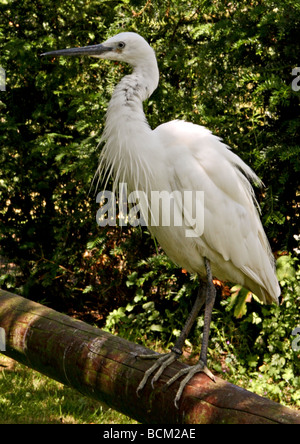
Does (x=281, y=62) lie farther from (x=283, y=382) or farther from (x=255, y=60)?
(x=283, y=382)

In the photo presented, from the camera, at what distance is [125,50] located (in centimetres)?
295

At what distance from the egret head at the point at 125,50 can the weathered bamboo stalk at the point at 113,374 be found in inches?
51.2

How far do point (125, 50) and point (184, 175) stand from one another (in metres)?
0.74

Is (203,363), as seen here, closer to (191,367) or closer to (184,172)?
(191,367)

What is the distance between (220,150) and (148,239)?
6.77 ft

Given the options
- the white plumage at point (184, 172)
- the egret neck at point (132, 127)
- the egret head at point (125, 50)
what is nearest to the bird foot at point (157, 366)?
the white plumage at point (184, 172)

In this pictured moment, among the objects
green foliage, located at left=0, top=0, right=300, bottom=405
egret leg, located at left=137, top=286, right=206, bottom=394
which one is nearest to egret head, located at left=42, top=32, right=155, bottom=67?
green foliage, located at left=0, top=0, right=300, bottom=405

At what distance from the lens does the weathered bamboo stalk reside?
6.42ft

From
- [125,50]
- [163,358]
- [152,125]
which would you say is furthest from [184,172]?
[152,125]

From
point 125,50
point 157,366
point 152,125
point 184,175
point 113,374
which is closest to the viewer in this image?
point 113,374

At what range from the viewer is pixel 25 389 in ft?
13.4

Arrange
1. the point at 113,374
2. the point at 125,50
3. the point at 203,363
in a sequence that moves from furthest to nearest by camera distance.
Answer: the point at 125,50 < the point at 203,363 < the point at 113,374

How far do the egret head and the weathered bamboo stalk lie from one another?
130 cm

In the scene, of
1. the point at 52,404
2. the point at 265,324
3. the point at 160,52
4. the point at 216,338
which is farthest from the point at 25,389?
the point at 160,52
